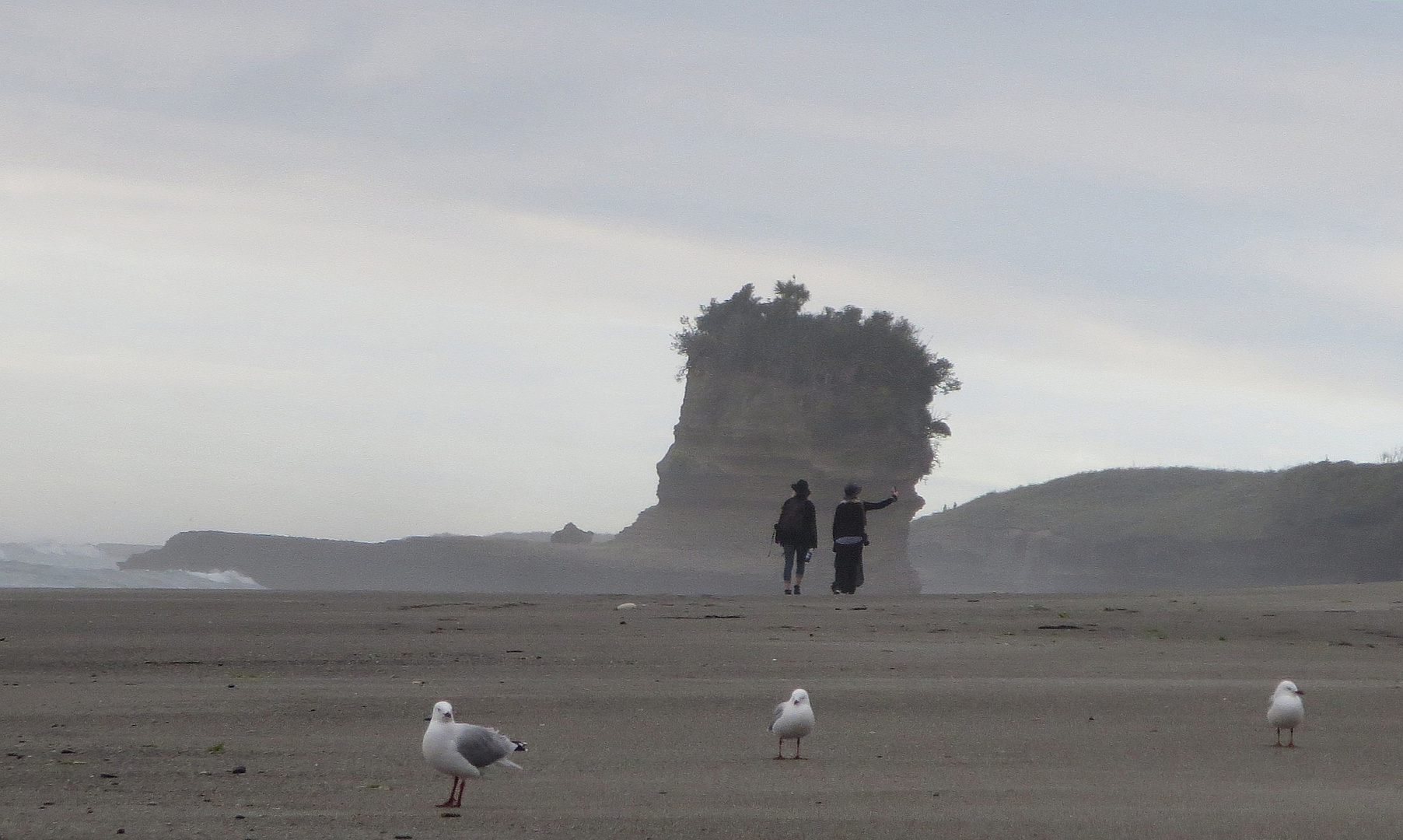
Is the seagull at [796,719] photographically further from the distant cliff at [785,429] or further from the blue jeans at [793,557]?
the distant cliff at [785,429]

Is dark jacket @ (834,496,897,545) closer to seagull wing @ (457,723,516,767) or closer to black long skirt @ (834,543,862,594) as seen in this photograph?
black long skirt @ (834,543,862,594)

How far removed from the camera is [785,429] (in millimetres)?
65125

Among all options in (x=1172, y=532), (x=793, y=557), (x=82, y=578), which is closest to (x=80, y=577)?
(x=82, y=578)

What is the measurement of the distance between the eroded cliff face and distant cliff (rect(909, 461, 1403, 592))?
14.3m

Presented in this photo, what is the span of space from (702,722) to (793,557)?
48.4 ft

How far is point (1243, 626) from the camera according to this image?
1317cm

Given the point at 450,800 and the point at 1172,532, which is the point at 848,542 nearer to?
the point at 450,800

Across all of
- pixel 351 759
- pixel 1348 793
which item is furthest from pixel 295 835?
pixel 1348 793

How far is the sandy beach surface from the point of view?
5.46 meters

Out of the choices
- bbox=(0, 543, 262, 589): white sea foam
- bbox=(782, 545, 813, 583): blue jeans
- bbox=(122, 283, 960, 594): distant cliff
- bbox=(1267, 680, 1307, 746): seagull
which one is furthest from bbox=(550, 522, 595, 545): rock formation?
bbox=(1267, 680, 1307, 746): seagull

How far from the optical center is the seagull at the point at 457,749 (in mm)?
5641

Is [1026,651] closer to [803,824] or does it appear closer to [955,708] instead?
[955,708]

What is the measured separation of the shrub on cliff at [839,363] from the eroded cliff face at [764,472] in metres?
0.13

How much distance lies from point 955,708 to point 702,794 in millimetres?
2854
